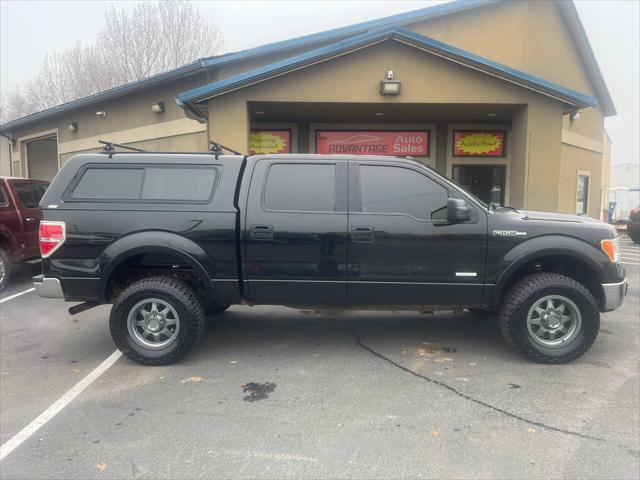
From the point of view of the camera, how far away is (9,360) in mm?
5062

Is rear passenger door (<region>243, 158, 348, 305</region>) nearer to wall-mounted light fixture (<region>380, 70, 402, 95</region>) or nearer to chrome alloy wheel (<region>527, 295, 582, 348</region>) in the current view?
chrome alloy wheel (<region>527, 295, 582, 348</region>)

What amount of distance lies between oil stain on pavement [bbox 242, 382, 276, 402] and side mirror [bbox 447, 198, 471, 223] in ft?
7.36

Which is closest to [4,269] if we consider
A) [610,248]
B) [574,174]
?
[610,248]

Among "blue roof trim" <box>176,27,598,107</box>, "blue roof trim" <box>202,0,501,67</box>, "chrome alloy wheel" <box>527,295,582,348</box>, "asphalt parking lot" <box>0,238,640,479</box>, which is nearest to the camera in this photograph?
"asphalt parking lot" <box>0,238,640,479</box>

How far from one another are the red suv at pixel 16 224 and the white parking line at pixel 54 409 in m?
4.50

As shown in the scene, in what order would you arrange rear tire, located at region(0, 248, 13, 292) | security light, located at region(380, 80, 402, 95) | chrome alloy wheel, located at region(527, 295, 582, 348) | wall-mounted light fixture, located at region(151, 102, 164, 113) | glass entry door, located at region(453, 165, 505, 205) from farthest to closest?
wall-mounted light fixture, located at region(151, 102, 164, 113) < glass entry door, located at region(453, 165, 505, 205) < security light, located at region(380, 80, 402, 95) < rear tire, located at region(0, 248, 13, 292) < chrome alloy wheel, located at region(527, 295, 582, 348)

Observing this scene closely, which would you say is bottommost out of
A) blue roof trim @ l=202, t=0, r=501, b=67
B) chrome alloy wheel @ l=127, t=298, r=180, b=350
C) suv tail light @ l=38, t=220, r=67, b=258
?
chrome alloy wheel @ l=127, t=298, r=180, b=350

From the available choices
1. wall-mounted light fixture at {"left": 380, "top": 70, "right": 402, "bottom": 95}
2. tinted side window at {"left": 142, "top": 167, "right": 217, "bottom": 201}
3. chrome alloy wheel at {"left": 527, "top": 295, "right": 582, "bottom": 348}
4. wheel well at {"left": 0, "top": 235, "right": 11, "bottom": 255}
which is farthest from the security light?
wheel well at {"left": 0, "top": 235, "right": 11, "bottom": 255}

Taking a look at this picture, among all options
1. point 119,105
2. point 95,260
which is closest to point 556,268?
point 95,260

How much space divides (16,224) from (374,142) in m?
8.09

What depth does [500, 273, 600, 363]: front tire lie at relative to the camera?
4.72 metres

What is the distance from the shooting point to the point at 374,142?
12.5 metres

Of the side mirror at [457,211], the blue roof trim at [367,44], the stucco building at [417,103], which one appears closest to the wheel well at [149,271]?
the side mirror at [457,211]

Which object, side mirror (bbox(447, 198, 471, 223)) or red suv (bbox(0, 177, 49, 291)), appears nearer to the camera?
side mirror (bbox(447, 198, 471, 223))
